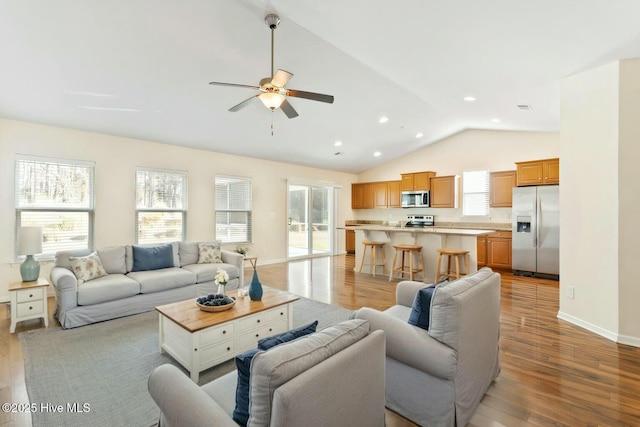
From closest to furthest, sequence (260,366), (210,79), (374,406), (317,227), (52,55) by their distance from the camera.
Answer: (260,366), (374,406), (52,55), (210,79), (317,227)

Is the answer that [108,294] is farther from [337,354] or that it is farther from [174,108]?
[337,354]

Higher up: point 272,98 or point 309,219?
point 272,98

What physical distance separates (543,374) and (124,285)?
14.6 ft

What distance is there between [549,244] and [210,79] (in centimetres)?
657

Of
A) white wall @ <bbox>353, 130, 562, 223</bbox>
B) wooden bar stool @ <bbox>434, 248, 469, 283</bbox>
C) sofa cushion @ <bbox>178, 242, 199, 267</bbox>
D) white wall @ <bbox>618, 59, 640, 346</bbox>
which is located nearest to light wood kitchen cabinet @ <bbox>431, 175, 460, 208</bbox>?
white wall @ <bbox>353, 130, 562, 223</bbox>

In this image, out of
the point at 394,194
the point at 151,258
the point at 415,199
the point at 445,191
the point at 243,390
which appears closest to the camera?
the point at 243,390

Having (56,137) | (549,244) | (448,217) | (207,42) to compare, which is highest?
(207,42)

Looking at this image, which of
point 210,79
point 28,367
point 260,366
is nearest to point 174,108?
point 210,79

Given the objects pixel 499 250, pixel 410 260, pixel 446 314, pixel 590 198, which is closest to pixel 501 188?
pixel 499 250

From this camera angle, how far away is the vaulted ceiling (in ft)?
8.60

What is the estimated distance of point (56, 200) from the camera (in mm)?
4488

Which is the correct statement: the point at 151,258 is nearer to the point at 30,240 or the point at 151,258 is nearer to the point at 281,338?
the point at 30,240

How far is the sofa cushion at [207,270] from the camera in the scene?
4395 mm

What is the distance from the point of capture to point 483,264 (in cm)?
691
